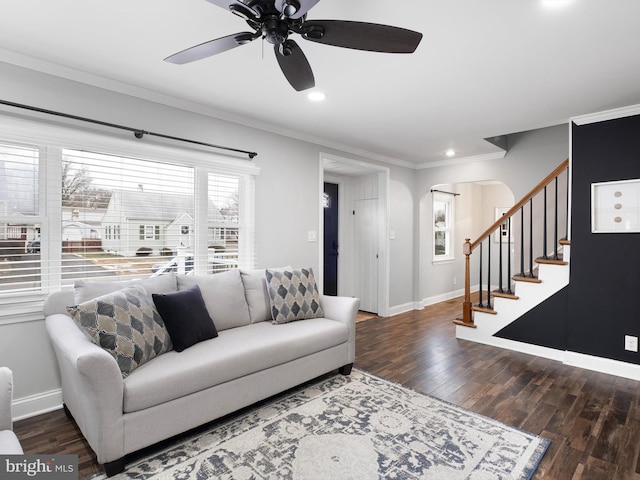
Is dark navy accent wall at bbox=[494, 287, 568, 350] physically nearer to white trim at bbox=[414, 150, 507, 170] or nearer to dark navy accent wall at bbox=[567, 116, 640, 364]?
dark navy accent wall at bbox=[567, 116, 640, 364]

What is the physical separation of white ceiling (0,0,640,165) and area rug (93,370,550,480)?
2.44 meters

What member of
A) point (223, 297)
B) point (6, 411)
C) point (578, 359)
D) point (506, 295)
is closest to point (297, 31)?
point (6, 411)

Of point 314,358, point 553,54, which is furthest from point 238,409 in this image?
point 553,54

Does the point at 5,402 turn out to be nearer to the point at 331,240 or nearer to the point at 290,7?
the point at 290,7

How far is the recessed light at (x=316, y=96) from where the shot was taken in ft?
9.70

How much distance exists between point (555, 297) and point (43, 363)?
4555 millimetres

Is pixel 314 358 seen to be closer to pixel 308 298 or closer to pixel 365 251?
pixel 308 298

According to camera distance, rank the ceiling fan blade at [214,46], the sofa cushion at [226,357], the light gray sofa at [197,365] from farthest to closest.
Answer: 1. the sofa cushion at [226,357]
2. the light gray sofa at [197,365]
3. the ceiling fan blade at [214,46]

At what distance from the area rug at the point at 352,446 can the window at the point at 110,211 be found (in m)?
1.49

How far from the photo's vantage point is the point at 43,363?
2.54 metres

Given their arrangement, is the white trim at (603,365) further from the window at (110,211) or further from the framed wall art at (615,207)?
the window at (110,211)

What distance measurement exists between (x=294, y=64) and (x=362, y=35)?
0.45 meters

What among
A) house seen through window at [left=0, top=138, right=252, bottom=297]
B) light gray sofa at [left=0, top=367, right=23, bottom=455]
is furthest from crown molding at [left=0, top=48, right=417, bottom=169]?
light gray sofa at [left=0, top=367, right=23, bottom=455]

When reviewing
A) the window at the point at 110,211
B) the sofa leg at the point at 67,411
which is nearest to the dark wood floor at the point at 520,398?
the sofa leg at the point at 67,411
